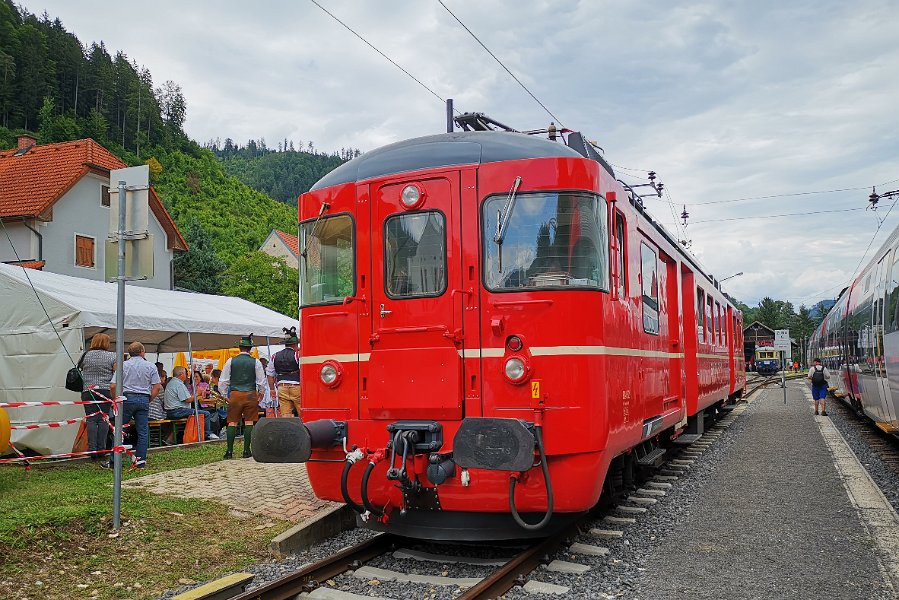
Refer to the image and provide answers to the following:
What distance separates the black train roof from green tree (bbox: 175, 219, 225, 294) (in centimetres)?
3974

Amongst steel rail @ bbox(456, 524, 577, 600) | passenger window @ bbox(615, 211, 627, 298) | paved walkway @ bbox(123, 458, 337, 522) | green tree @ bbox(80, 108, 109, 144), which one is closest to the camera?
steel rail @ bbox(456, 524, 577, 600)

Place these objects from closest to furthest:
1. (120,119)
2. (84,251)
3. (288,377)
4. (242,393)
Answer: (242,393), (288,377), (84,251), (120,119)

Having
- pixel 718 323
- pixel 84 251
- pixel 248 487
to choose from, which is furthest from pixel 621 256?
pixel 84 251

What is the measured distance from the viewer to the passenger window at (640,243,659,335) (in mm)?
6793

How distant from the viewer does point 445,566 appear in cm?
542

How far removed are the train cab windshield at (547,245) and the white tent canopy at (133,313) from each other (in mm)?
7747

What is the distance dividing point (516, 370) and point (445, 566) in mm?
1583

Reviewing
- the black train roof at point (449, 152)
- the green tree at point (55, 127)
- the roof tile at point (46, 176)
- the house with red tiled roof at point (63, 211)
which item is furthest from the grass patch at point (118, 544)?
the green tree at point (55, 127)

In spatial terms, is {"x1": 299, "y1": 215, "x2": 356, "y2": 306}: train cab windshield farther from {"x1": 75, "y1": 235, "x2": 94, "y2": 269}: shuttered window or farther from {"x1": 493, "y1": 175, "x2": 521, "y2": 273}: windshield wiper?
{"x1": 75, "y1": 235, "x2": 94, "y2": 269}: shuttered window

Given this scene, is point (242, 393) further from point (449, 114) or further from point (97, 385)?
point (449, 114)

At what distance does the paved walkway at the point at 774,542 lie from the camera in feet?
16.1

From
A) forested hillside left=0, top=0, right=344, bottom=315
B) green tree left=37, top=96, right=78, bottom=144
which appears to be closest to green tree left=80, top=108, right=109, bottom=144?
forested hillside left=0, top=0, right=344, bottom=315

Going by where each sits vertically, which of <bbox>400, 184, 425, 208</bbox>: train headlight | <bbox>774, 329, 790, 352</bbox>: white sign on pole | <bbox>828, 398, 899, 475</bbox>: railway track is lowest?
<bbox>828, 398, 899, 475</bbox>: railway track

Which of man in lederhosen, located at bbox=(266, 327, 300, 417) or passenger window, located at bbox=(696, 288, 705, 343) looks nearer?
man in lederhosen, located at bbox=(266, 327, 300, 417)
